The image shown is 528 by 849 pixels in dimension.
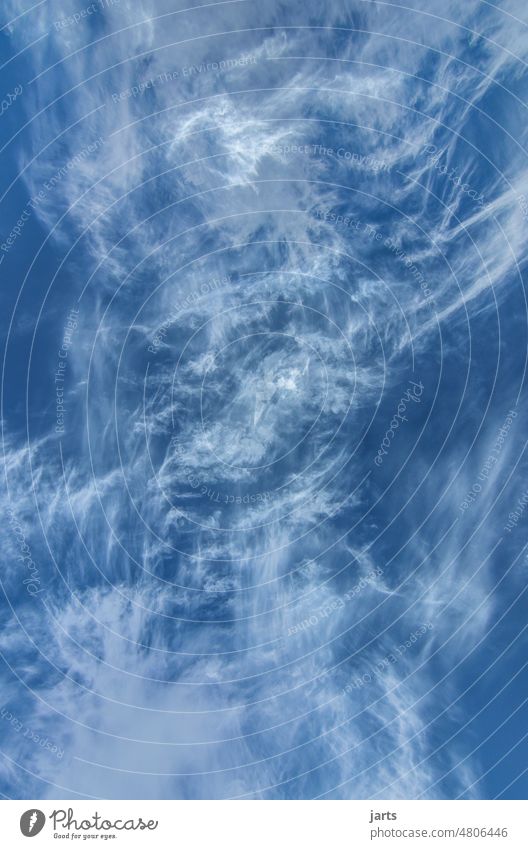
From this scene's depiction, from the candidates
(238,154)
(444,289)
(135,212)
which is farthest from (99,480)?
(444,289)

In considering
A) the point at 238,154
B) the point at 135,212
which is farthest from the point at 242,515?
the point at 238,154

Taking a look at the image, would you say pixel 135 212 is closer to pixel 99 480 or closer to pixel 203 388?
pixel 203 388

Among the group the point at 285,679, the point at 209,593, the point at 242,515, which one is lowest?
the point at 285,679

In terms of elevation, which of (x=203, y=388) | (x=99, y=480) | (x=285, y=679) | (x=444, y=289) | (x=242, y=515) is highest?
(x=444, y=289)
